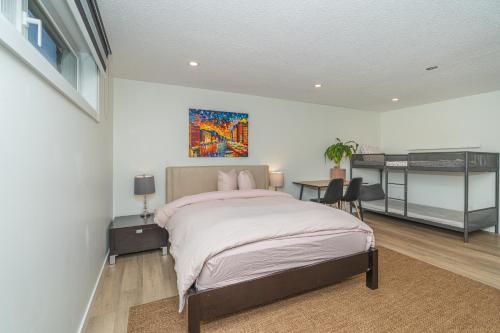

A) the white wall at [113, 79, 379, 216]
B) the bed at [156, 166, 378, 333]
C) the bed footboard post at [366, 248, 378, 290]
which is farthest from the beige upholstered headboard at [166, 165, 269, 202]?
the bed footboard post at [366, 248, 378, 290]

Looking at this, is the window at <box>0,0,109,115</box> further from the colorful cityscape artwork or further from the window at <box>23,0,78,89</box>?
the colorful cityscape artwork

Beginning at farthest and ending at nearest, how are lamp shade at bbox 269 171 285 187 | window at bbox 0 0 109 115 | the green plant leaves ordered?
the green plant leaves, lamp shade at bbox 269 171 285 187, window at bbox 0 0 109 115

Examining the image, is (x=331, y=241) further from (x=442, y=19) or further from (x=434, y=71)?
(x=434, y=71)

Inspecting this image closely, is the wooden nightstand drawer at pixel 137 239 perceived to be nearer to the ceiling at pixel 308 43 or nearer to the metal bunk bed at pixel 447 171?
the ceiling at pixel 308 43

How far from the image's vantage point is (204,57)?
103 inches

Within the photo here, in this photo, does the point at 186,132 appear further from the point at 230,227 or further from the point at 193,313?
the point at 193,313

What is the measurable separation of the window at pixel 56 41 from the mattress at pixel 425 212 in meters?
4.89

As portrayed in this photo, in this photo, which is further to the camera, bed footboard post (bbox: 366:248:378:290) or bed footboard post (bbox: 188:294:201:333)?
bed footboard post (bbox: 366:248:378:290)

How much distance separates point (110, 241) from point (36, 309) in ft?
5.97

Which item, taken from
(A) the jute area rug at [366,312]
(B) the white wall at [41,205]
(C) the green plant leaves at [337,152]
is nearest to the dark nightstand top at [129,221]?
(B) the white wall at [41,205]

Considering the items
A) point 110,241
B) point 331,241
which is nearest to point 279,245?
point 331,241

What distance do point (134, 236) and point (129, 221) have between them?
0.27 metres

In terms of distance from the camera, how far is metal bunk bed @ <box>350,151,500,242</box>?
11.5 ft

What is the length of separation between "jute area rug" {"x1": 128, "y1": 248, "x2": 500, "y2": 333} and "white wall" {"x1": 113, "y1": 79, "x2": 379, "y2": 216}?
6.38ft
